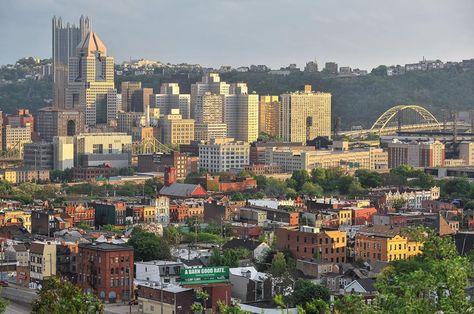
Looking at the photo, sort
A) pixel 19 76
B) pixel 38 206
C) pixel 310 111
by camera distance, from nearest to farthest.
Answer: pixel 38 206 → pixel 310 111 → pixel 19 76

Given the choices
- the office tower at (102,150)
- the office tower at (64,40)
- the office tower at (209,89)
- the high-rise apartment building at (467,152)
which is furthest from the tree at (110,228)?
the office tower at (64,40)

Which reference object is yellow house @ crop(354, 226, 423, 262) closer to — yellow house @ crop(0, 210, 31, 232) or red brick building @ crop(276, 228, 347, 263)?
red brick building @ crop(276, 228, 347, 263)

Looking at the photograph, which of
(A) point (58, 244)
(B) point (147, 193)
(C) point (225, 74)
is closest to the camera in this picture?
(A) point (58, 244)

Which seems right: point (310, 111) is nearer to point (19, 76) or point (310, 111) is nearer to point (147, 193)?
point (147, 193)

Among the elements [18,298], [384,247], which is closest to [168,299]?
[18,298]

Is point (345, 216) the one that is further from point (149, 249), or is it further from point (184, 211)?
point (149, 249)

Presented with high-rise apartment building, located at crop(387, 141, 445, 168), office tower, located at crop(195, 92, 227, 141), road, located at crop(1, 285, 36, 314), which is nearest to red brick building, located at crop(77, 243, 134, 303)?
road, located at crop(1, 285, 36, 314)

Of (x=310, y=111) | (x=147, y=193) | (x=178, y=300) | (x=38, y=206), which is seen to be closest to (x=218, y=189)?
(x=147, y=193)
